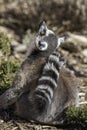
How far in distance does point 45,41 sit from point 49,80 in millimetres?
468

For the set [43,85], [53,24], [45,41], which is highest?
[53,24]

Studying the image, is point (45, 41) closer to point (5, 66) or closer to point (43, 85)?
point (43, 85)

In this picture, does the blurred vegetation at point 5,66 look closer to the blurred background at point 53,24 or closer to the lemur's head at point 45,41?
the lemur's head at point 45,41

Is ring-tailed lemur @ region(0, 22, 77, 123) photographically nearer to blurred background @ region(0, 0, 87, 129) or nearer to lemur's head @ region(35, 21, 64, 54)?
lemur's head @ region(35, 21, 64, 54)

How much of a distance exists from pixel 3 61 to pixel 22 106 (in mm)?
1591

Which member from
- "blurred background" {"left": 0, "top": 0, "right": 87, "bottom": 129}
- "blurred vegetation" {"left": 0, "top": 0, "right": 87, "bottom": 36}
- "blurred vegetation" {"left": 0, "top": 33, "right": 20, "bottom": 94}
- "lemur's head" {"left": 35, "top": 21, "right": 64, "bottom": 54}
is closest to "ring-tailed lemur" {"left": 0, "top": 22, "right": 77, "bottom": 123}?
"lemur's head" {"left": 35, "top": 21, "right": 64, "bottom": 54}

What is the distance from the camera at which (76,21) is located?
37.0ft

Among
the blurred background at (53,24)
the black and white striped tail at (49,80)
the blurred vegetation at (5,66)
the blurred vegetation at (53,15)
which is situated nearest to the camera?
the black and white striped tail at (49,80)

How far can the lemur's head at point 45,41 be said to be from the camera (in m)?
5.96

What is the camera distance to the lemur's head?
19.5ft

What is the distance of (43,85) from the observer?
593 cm

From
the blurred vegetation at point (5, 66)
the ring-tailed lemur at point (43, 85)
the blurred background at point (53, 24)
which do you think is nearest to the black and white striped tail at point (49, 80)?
the ring-tailed lemur at point (43, 85)

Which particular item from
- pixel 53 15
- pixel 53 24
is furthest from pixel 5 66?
pixel 53 15

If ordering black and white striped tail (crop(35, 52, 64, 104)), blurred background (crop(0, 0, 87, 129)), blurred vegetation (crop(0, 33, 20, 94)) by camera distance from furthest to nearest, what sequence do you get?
blurred background (crop(0, 0, 87, 129)), blurred vegetation (crop(0, 33, 20, 94)), black and white striped tail (crop(35, 52, 64, 104))
